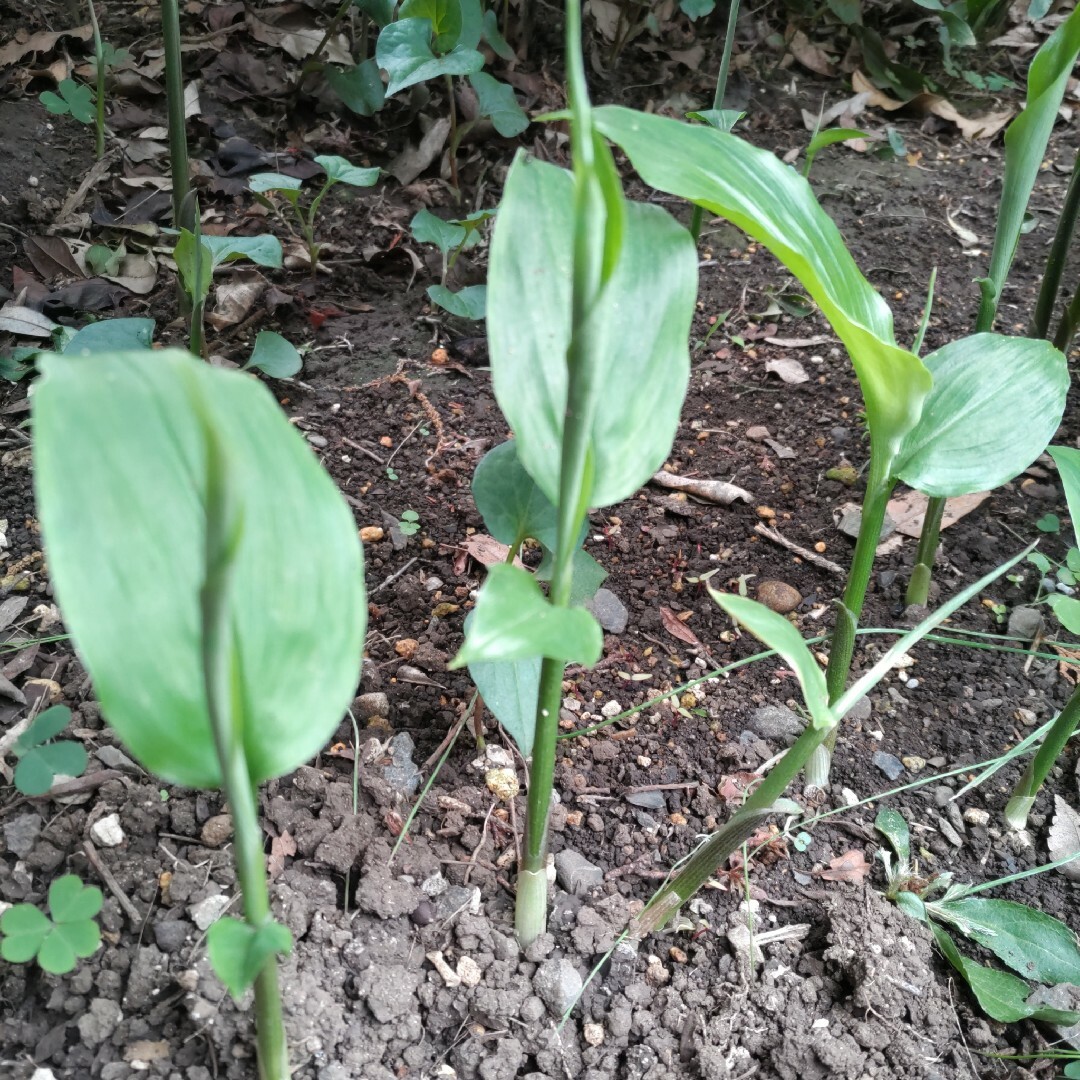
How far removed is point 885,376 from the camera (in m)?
0.64

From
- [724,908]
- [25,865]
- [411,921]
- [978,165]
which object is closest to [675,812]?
[724,908]

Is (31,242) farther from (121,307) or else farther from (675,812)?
(675,812)

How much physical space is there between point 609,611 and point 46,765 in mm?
578

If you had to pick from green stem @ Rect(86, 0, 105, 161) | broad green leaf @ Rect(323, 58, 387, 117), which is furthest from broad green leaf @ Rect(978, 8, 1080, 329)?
green stem @ Rect(86, 0, 105, 161)

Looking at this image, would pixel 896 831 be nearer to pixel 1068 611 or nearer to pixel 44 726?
pixel 1068 611

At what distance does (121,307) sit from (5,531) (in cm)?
44

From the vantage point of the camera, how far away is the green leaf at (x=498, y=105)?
156 cm

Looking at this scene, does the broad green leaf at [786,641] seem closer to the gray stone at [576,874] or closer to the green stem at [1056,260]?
the gray stone at [576,874]

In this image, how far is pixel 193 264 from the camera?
103cm

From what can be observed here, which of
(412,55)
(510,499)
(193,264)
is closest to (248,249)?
(193,264)

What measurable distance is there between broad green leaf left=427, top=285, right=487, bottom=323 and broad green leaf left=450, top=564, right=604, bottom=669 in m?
0.84

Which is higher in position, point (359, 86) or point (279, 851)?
point (359, 86)

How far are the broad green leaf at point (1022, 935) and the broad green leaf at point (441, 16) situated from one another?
1278 mm

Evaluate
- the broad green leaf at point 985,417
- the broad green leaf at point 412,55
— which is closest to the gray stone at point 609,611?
the broad green leaf at point 985,417
